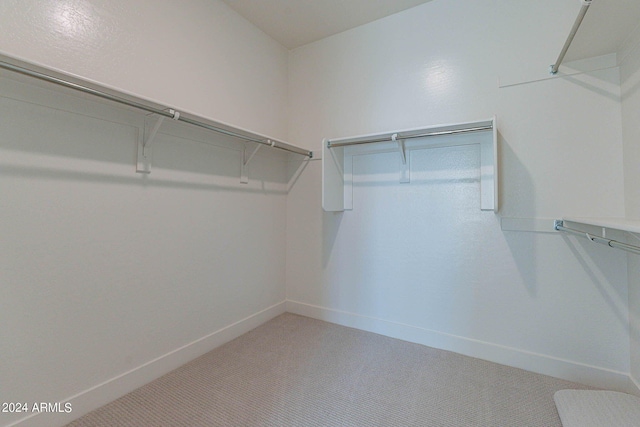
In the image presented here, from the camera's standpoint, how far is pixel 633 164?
4.68 feet

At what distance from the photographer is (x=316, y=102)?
8.40ft

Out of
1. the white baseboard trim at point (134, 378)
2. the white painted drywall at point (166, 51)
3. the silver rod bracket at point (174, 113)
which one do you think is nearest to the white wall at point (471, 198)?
the white painted drywall at point (166, 51)

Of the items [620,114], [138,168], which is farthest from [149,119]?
[620,114]

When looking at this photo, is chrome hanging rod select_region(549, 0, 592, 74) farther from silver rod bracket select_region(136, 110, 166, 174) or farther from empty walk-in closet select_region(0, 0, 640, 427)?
silver rod bracket select_region(136, 110, 166, 174)

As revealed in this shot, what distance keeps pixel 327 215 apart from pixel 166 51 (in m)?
1.66

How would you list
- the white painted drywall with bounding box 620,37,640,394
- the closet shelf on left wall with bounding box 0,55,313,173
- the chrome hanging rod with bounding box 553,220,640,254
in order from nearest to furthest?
1. the closet shelf on left wall with bounding box 0,55,313,173
2. the chrome hanging rod with bounding box 553,220,640,254
3. the white painted drywall with bounding box 620,37,640,394

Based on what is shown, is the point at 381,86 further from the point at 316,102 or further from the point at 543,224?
the point at 543,224

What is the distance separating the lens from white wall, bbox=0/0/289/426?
1179 mm

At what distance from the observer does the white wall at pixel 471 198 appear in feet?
5.22

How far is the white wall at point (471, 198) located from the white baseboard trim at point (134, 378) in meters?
0.76

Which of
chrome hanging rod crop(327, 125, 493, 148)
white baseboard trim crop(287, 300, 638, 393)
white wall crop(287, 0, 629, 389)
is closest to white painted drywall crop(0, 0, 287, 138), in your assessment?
white wall crop(287, 0, 629, 389)

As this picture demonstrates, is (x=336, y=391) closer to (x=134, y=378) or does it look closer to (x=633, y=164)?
(x=134, y=378)

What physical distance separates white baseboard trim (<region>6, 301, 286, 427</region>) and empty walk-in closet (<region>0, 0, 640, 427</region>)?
12 millimetres

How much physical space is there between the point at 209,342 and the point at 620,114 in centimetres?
294
